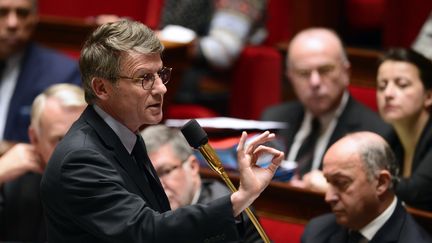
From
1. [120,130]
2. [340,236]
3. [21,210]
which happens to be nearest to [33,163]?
[21,210]

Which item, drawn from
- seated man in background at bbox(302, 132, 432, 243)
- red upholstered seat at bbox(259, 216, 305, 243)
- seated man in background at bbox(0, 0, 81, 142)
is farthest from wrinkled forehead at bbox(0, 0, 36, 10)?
seated man in background at bbox(302, 132, 432, 243)

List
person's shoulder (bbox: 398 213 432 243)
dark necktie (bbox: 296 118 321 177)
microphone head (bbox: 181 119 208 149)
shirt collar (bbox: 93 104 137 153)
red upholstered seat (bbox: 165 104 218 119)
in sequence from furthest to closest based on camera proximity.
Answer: red upholstered seat (bbox: 165 104 218 119)
dark necktie (bbox: 296 118 321 177)
person's shoulder (bbox: 398 213 432 243)
shirt collar (bbox: 93 104 137 153)
microphone head (bbox: 181 119 208 149)

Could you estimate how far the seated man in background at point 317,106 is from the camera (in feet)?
6.52

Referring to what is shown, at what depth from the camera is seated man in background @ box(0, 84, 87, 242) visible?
1.78 meters

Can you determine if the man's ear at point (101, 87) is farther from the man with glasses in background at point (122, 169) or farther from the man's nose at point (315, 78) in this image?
the man's nose at point (315, 78)

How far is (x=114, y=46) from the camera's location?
108 cm

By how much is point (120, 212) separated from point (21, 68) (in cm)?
135

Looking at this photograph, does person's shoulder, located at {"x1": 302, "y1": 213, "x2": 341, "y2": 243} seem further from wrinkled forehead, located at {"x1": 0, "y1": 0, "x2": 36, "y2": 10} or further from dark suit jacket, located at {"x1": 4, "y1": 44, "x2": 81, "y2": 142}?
wrinkled forehead, located at {"x1": 0, "y1": 0, "x2": 36, "y2": 10}

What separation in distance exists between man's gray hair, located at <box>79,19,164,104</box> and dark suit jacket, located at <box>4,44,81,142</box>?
45.5 inches

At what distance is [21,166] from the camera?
1.76m

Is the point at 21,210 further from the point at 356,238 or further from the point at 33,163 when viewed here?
the point at 356,238

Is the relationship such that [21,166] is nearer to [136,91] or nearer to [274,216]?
[274,216]

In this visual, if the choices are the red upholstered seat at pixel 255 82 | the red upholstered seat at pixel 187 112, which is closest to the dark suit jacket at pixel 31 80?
the red upholstered seat at pixel 187 112

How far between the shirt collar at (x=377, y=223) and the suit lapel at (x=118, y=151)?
54 cm
